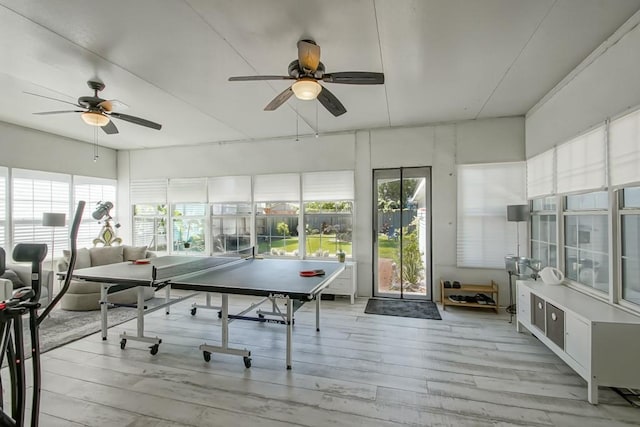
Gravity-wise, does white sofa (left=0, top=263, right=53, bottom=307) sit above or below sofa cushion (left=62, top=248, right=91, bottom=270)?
below

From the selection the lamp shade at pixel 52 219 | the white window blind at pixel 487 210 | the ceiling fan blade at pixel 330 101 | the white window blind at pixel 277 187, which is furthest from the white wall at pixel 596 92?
the lamp shade at pixel 52 219

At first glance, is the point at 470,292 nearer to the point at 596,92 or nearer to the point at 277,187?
the point at 596,92

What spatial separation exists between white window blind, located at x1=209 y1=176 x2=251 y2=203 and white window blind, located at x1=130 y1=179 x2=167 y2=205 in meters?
1.23

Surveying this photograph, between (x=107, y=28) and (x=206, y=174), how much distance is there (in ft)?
12.8

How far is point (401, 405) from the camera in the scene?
2.23m

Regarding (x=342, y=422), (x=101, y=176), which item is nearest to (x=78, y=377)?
(x=342, y=422)

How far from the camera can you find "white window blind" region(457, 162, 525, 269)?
4.52 metres

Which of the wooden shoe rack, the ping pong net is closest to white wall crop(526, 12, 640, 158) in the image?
the wooden shoe rack

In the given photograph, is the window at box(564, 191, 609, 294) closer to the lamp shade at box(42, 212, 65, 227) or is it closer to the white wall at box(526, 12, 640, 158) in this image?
the white wall at box(526, 12, 640, 158)

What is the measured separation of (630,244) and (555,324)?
923mm

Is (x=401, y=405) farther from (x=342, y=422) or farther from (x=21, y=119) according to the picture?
(x=21, y=119)

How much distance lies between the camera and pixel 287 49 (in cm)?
267

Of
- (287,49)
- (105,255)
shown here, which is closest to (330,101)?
(287,49)

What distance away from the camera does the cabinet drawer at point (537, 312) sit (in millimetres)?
2990
